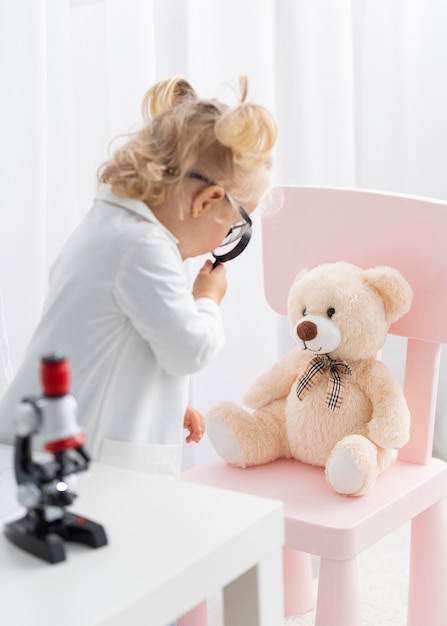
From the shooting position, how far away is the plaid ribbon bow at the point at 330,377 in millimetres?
1271

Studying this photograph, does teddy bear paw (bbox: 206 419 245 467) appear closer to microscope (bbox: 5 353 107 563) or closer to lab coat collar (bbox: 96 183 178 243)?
lab coat collar (bbox: 96 183 178 243)

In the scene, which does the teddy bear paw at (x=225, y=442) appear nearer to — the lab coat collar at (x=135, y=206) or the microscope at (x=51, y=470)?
the lab coat collar at (x=135, y=206)

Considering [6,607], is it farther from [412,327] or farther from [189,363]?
[412,327]

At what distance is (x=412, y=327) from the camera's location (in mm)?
1287

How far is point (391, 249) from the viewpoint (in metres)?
1.29

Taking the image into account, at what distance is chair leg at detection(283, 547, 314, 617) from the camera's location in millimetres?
1457

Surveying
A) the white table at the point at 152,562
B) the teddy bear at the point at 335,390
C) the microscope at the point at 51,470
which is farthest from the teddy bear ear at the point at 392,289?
the microscope at the point at 51,470

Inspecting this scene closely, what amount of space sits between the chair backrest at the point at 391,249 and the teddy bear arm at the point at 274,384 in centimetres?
10

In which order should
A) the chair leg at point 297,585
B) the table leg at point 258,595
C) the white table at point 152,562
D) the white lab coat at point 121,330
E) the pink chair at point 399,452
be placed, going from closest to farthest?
1. the white table at point 152,562
2. the table leg at point 258,595
3. the white lab coat at point 121,330
4. the pink chair at point 399,452
5. the chair leg at point 297,585

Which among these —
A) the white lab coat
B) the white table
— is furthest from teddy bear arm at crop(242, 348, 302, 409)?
the white table

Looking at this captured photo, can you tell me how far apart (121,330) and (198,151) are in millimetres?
199

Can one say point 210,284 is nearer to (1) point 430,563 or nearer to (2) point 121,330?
(2) point 121,330

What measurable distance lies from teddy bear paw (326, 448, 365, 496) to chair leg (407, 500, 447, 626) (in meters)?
0.18

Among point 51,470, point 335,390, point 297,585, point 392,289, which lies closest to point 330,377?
point 335,390
